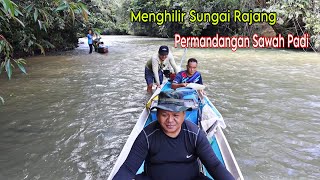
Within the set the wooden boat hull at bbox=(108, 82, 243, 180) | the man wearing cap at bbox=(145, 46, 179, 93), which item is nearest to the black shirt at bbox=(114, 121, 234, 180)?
the wooden boat hull at bbox=(108, 82, 243, 180)

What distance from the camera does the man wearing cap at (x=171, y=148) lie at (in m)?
2.33

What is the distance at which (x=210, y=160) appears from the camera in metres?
Result: 2.36

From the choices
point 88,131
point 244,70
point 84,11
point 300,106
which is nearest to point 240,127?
point 300,106

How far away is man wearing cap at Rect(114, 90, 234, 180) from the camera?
2332 millimetres

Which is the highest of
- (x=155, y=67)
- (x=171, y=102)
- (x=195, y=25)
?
(x=195, y=25)

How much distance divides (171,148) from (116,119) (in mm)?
3940

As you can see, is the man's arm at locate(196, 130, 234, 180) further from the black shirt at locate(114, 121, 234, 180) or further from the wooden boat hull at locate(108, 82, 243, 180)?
the wooden boat hull at locate(108, 82, 243, 180)

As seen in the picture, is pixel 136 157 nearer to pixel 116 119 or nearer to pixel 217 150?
pixel 217 150

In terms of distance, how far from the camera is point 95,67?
42.3ft

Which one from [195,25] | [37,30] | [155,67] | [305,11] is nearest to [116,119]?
[155,67]

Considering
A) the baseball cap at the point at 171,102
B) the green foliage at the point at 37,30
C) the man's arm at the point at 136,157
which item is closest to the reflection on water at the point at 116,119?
the green foliage at the point at 37,30

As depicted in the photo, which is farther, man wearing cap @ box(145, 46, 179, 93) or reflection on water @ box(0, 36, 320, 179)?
man wearing cap @ box(145, 46, 179, 93)

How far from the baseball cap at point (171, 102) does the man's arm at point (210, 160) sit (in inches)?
10.9

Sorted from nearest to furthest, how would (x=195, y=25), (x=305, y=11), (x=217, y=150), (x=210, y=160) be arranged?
1. (x=210, y=160)
2. (x=217, y=150)
3. (x=305, y=11)
4. (x=195, y=25)
